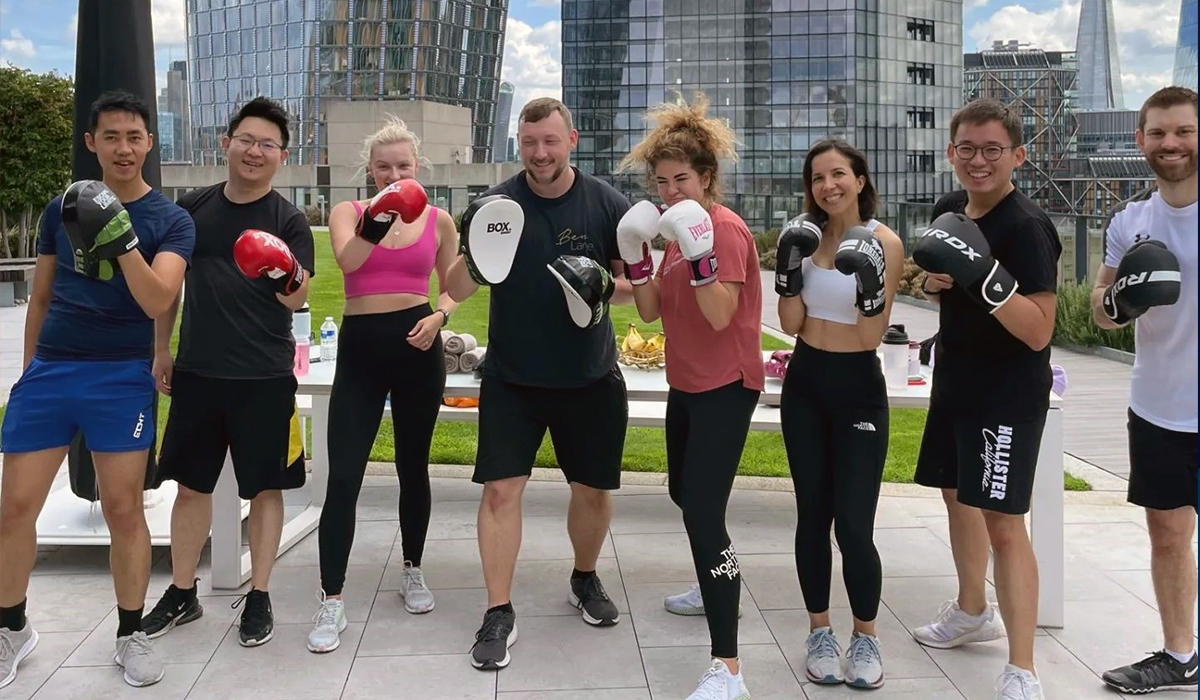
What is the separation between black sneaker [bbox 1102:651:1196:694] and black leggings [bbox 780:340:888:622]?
0.76m

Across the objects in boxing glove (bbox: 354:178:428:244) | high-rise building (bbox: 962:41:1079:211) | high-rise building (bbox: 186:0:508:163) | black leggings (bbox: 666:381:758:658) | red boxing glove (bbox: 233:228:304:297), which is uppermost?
high-rise building (bbox: 186:0:508:163)

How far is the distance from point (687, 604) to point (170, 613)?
5.89 ft

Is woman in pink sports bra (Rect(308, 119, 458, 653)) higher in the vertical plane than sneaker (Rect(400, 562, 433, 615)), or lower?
higher

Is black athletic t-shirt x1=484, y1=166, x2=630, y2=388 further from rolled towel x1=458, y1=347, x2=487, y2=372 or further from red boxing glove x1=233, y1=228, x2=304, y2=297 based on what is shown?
rolled towel x1=458, y1=347, x2=487, y2=372

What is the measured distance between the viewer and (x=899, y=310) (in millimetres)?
15125

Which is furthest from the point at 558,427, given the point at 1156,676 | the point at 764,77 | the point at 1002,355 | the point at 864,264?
the point at 764,77

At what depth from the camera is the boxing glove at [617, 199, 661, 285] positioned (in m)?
2.99

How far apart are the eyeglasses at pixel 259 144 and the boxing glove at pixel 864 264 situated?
183 centimetres

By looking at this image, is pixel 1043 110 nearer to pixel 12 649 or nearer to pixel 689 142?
pixel 689 142

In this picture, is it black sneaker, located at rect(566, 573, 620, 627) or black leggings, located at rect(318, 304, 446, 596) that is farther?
black sneaker, located at rect(566, 573, 620, 627)

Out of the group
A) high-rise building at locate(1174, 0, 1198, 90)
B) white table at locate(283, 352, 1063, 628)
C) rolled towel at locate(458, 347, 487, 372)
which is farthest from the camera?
rolled towel at locate(458, 347, 487, 372)

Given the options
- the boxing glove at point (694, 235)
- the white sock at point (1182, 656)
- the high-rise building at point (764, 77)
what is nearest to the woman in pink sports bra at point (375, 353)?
the boxing glove at point (694, 235)

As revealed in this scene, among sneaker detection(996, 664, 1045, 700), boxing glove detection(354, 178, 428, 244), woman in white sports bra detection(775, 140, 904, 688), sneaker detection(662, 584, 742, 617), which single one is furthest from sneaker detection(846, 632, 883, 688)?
boxing glove detection(354, 178, 428, 244)

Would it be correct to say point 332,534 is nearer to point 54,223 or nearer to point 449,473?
A: point 54,223
